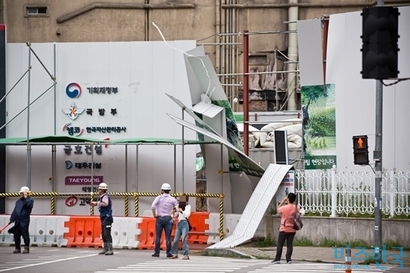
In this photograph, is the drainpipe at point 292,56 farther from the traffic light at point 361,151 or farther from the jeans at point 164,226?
the traffic light at point 361,151

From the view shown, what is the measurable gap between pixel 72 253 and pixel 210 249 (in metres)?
3.38

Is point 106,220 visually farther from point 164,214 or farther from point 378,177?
point 378,177

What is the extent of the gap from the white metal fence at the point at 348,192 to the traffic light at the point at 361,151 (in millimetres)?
3696

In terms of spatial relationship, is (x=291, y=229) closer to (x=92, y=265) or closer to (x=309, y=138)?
(x=92, y=265)

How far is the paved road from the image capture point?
1973 centimetres

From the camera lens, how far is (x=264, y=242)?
26438 mm

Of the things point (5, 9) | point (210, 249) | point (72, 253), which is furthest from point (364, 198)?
point (5, 9)

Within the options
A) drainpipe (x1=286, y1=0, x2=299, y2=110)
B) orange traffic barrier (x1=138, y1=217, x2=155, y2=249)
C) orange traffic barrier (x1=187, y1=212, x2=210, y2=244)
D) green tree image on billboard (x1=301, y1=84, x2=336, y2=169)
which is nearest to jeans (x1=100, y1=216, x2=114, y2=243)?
orange traffic barrier (x1=138, y1=217, x2=155, y2=249)

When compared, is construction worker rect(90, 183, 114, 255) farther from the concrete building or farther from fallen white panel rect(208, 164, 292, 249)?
the concrete building

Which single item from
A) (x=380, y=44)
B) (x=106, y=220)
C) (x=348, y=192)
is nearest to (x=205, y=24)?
(x=348, y=192)

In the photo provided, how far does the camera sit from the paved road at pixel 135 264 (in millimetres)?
19734

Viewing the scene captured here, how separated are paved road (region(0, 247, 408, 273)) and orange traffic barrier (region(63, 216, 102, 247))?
264 cm

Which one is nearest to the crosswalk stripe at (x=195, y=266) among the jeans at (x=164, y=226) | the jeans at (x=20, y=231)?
the jeans at (x=164, y=226)

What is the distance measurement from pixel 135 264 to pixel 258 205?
5975mm
